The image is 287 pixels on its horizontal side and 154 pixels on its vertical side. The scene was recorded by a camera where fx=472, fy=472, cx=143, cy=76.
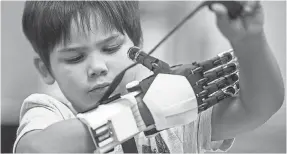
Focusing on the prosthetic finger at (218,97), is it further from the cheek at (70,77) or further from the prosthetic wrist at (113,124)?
the cheek at (70,77)

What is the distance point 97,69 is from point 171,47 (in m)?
1.08

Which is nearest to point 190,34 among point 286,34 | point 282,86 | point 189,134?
point 286,34

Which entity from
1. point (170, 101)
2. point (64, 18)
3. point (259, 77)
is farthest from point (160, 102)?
point (64, 18)

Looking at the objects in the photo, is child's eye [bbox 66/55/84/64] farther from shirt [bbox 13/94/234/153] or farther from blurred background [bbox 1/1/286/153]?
blurred background [bbox 1/1/286/153]

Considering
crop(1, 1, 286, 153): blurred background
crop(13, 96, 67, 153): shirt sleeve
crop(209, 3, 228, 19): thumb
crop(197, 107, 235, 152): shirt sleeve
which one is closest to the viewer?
crop(209, 3, 228, 19): thumb

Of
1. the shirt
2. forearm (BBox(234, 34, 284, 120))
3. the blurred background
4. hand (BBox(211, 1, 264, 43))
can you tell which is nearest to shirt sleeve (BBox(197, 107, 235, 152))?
the shirt

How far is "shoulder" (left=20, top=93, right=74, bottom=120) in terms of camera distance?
0.62 m

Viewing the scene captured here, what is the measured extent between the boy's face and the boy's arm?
15 cm

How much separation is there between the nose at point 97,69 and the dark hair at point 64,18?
53 millimetres

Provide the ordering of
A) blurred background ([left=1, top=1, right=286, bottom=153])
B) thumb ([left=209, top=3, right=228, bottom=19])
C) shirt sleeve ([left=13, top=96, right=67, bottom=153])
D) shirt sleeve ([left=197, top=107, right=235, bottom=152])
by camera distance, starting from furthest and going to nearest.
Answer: blurred background ([left=1, top=1, right=286, bottom=153]), shirt sleeve ([left=197, top=107, right=235, bottom=152]), shirt sleeve ([left=13, top=96, right=67, bottom=153]), thumb ([left=209, top=3, right=228, bottom=19])

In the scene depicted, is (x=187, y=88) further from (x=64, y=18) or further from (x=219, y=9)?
(x=64, y=18)

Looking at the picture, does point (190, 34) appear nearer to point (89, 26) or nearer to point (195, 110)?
point (89, 26)

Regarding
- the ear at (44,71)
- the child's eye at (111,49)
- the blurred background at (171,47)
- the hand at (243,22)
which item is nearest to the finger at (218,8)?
the hand at (243,22)

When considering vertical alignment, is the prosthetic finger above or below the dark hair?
below
